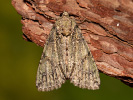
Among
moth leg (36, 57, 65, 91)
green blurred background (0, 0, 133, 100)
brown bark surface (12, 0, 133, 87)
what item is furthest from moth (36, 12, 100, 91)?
green blurred background (0, 0, 133, 100)

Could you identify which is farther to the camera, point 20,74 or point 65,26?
point 20,74

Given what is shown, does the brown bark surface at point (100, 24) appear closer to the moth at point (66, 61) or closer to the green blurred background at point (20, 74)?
the moth at point (66, 61)

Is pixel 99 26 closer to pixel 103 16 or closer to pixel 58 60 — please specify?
pixel 103 16

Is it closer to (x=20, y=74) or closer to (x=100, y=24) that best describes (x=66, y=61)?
(x=100, y=24)

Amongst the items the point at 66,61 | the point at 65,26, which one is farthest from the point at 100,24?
the point at 66,61

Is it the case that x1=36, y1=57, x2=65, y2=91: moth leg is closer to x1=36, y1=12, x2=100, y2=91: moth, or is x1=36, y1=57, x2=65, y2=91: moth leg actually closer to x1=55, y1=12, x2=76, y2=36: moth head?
x1=36, y1=12, x2=100, y2=91: moth

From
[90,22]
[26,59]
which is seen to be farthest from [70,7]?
[26,59]

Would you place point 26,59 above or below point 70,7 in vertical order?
below
